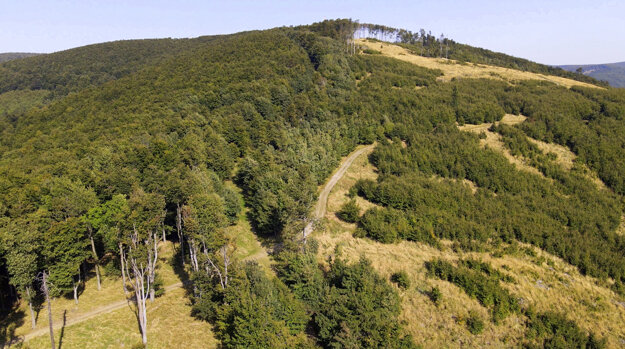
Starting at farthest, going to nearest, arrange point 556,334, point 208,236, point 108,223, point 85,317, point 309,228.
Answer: point 309,228
point 108,223
point 556,334
point 208,236
point 85,317

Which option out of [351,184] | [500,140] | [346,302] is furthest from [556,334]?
[500,140]

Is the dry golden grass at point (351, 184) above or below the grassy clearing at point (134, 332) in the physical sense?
above

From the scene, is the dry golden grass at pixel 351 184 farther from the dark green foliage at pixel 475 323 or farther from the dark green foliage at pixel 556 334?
the dark green foliage at pixel 556 334

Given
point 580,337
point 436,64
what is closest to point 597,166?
point 580,337

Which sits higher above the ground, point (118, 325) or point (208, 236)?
point (208, 236)

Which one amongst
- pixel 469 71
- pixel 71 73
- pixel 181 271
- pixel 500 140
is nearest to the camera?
pixel 181 271

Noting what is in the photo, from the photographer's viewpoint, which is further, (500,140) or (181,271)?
(500,140)

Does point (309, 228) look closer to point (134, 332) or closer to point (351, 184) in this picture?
point (351, 184)

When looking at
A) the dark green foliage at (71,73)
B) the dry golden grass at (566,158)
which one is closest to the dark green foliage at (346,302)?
the dry golden grass at (566,158)
